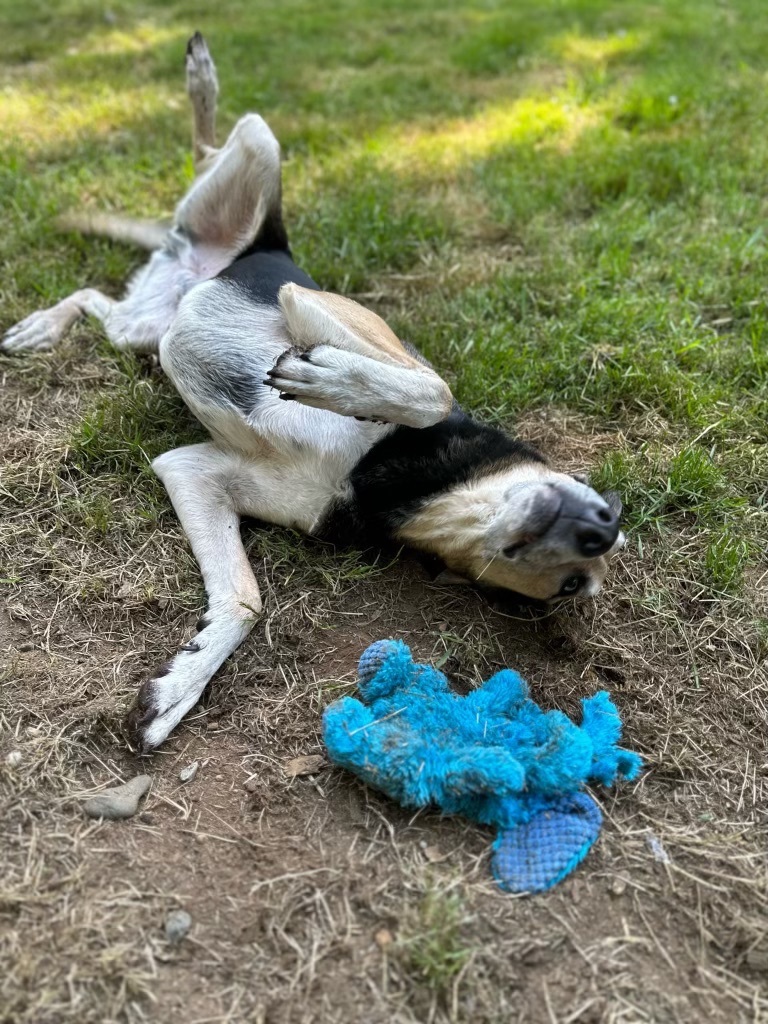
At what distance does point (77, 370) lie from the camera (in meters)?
4.26

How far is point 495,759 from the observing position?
8.29ft

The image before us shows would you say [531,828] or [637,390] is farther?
[637,390]

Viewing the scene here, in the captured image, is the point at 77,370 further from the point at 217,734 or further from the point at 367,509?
the point at 217,734

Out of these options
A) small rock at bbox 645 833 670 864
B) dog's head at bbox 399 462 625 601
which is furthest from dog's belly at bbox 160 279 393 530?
small rock at bbox 645 833 670 864

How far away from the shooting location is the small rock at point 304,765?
2.74 metres

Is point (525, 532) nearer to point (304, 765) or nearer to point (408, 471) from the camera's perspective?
point (408, 471)

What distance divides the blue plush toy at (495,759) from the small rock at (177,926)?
65cm

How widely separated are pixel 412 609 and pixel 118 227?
331cm

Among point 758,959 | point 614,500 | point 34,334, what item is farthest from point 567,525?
point 34,334

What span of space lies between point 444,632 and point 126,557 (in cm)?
137

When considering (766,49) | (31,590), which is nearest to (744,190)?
(766,49)

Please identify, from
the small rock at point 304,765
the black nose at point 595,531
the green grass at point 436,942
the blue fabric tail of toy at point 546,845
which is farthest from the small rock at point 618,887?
the black nose at point 595,531

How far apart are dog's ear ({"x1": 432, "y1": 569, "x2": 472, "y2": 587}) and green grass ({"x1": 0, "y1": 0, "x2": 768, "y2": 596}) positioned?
87cm

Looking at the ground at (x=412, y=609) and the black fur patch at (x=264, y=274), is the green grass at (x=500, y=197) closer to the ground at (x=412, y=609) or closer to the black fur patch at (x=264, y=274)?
the ground at (x=412, y=609)
